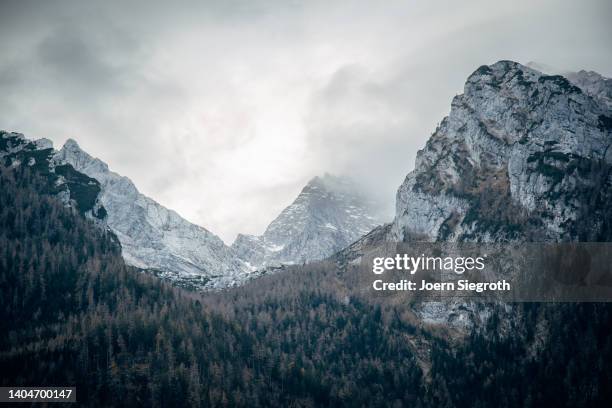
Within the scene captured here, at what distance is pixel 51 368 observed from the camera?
15288cm

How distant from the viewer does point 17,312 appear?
189375 mm

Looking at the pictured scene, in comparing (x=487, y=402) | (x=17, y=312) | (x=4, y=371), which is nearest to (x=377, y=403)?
(x=487, y=402)

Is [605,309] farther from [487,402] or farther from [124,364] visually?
[124,364]

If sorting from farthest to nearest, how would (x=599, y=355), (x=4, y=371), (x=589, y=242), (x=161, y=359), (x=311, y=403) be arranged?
1. (x=589, y=242)
2. (x=311, y=403)
3. (x=161, y=359)
4. (x=599, y=355)
5. (x=4, y=371)

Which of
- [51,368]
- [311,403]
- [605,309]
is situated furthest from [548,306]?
[51,368]

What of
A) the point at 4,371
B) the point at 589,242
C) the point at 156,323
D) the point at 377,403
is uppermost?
the point at 589,242

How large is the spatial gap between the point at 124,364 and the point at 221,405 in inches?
1321

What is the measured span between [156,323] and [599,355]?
5993 inches

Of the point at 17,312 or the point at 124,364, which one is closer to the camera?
the point at 124,364

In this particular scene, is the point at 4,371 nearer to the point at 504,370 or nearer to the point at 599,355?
the point at 504,370

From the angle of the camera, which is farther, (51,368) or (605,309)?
(605,309)

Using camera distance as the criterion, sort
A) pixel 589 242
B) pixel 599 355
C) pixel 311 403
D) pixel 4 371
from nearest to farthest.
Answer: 1. pixel 4 371
2. pixel 599 355
3. pixel 311 403
4. pixel 589 242

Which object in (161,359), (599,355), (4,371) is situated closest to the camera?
(4,371)

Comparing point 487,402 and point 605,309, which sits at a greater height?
point 605,309
